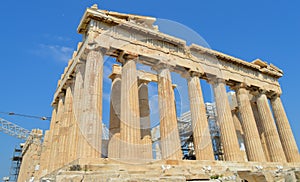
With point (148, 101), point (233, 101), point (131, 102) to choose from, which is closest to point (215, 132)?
point (233, 101)

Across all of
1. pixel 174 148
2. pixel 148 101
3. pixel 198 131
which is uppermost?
pixel 148 101

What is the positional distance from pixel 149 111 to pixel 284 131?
15118 millimetres

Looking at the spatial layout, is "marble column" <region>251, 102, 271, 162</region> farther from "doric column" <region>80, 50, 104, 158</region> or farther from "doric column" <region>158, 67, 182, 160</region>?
"doric column" <region>80, 50, 104, 158</region>

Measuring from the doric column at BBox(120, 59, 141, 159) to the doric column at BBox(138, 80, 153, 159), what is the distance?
446 centimetres

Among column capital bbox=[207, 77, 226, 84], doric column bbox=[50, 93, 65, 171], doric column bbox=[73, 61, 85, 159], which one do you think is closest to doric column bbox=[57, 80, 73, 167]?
doric column bbox=[50, 93, 65, 171]

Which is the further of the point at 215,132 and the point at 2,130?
the point at 2,130

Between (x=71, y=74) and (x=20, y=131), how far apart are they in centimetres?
4334

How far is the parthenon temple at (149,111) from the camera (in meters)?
14.2

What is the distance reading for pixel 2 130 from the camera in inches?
2131

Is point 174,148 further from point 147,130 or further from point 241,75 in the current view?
point 241,75

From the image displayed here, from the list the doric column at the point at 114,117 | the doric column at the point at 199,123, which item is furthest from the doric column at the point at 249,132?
the doric column at the point at 114,117

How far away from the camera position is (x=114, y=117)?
21.5m

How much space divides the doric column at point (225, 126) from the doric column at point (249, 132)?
222 cm

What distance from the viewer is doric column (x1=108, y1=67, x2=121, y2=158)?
19.5 meters
